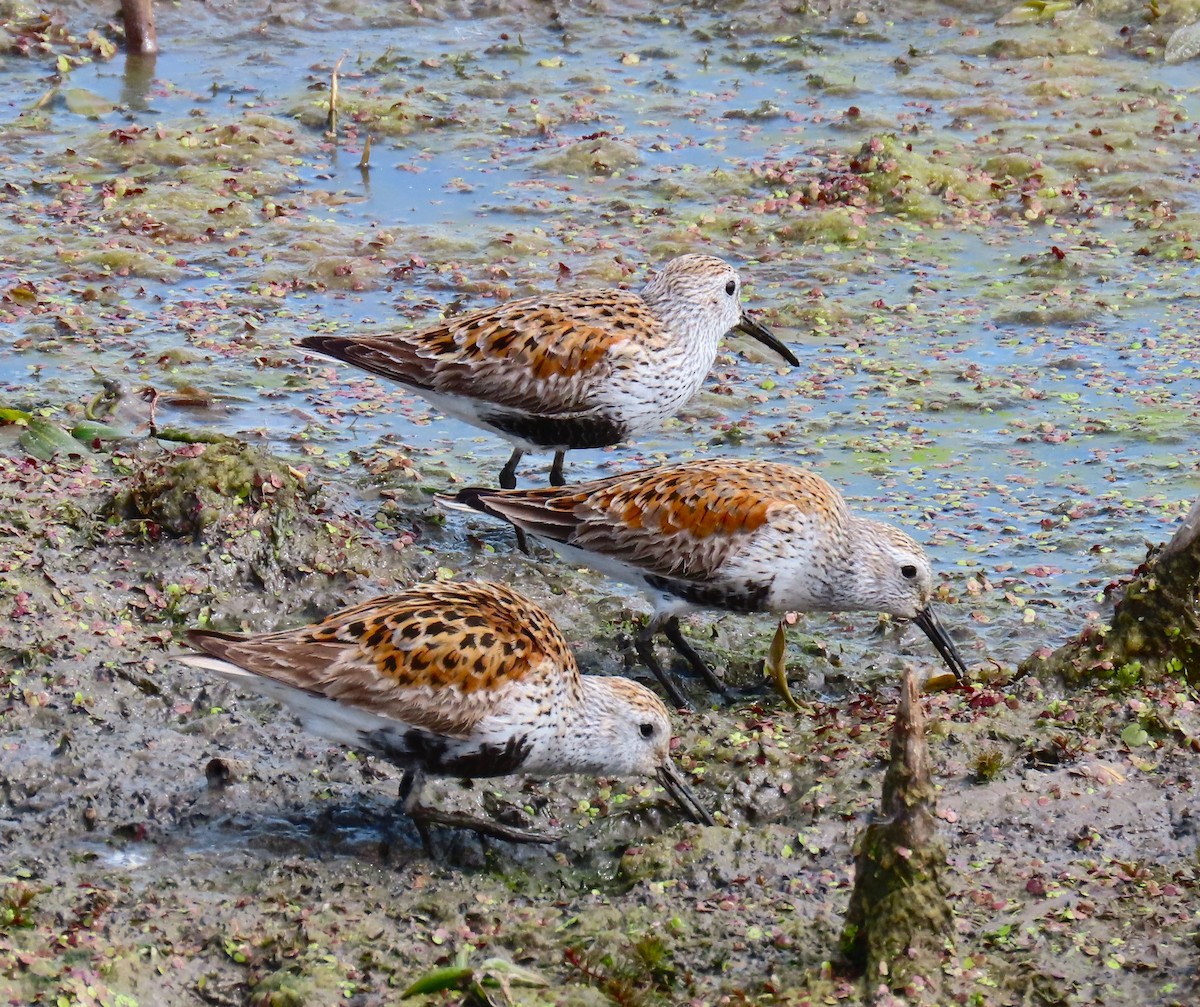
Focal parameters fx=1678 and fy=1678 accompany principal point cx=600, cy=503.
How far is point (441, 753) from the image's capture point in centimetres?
610

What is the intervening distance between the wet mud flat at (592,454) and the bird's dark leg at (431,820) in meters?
0.10

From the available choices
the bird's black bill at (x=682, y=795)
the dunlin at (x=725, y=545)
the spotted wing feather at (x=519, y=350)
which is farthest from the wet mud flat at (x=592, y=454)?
the spotted wing feather at (x=519, y=350)

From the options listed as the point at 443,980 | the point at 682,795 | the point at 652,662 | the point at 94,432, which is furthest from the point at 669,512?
the point at 94,432

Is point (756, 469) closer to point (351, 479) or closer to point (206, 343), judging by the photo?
point (351, 479)

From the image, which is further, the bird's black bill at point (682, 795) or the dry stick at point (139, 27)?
the dry stick at point (139, 27)

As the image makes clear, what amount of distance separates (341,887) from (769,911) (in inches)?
58.5

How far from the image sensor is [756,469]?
7.72m

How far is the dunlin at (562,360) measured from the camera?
8.55 meters

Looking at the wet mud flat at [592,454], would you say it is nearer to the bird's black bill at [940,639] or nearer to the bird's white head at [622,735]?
the bird's black bill at [940,639]

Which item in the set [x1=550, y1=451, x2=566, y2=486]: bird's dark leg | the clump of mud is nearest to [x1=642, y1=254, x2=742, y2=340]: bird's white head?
[x1=550, y1=451, x2=566, y2=486]: bird's dark leg

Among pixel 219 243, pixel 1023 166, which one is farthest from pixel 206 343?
pixel 1023 166

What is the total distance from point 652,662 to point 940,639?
1306 millimetres

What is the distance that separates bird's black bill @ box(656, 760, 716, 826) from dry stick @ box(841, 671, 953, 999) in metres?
1.24

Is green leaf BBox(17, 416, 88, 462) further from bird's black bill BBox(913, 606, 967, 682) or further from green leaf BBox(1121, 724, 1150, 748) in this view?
green leaf BBox(1121, 724, 1150, 748)
